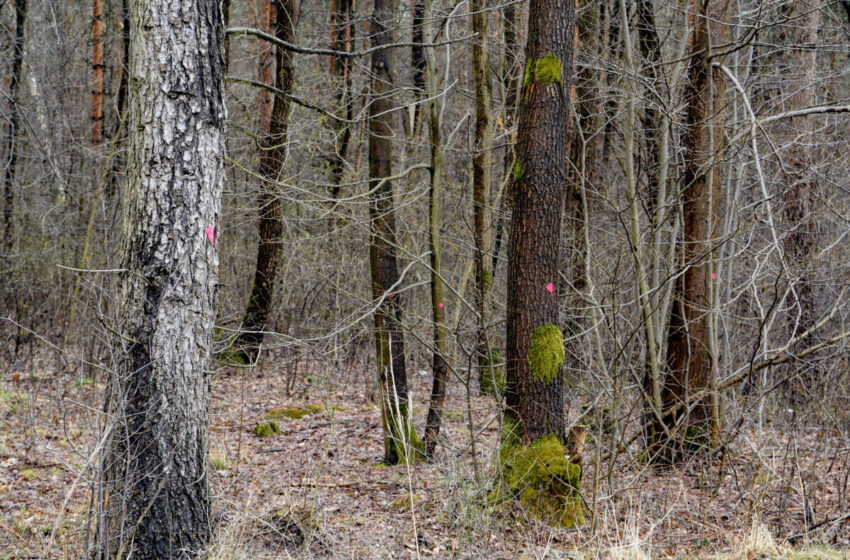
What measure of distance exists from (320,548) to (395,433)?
262 cm

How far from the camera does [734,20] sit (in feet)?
28.4

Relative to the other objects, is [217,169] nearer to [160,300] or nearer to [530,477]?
[160,300]

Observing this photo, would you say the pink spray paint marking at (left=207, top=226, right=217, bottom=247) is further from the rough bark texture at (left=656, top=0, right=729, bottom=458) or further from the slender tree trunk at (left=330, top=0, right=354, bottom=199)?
the slender tree trunk at (left=330, top=0, right=354, bottom=199)

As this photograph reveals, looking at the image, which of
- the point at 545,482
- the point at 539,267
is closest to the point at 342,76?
the point at 539,267

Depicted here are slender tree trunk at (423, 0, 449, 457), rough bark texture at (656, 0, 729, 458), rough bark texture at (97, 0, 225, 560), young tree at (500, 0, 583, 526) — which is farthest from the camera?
slender tree trunk at (423, 0, 449, 457)

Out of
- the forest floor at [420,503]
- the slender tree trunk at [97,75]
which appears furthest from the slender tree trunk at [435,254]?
the slender tree trunk at [97,75]

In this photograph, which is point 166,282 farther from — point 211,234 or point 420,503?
point 420,503

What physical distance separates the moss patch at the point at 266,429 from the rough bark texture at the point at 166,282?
4697 millimetres

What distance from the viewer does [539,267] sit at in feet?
18.6

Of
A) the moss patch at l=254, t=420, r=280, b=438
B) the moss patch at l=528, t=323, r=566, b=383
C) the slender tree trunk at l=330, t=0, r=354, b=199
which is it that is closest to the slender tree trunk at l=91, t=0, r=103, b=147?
the slender tree trunk at l=330, t=0, r=354, b=199

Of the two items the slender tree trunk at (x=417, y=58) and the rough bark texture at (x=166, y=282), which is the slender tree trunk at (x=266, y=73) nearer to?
the slender tree trunk at (x=417, y=58)

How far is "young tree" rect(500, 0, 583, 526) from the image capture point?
18.0 feet

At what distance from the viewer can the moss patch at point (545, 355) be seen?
555 centimetres

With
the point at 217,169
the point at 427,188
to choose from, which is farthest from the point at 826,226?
the point at 217,169
